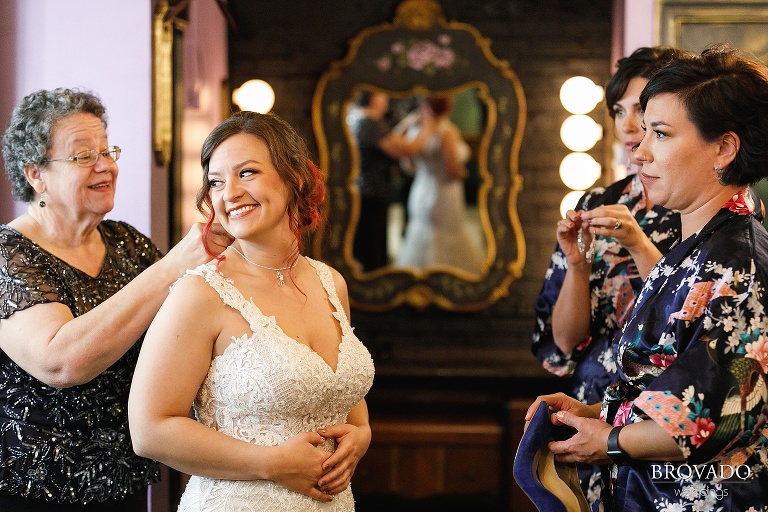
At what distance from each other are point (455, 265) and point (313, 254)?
3.00 ft

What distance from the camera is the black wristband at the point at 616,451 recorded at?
5.64ft

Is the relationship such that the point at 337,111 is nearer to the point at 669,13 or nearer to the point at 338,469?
the point at 669,13

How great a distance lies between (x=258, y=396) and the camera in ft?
6.05

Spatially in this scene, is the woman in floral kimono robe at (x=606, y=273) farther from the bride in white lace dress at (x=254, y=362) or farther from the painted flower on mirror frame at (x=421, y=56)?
the painted flower on mirror frame at (x=421, y=56)

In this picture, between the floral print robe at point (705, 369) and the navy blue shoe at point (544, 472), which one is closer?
the floral print robe at point (705, 369)

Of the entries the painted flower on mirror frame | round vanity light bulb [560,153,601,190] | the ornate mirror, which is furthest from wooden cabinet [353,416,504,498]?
the painted flower on mirror frame

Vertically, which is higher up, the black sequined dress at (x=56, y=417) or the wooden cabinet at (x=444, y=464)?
the black sequined dress at (x=56, y=417)

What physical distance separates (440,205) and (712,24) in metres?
1.98

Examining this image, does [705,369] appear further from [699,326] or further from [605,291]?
[605,291]

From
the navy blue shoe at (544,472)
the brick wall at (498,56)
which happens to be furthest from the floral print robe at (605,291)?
the brick wall at (498,56)

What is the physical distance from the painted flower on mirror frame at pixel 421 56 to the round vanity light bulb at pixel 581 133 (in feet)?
2.75

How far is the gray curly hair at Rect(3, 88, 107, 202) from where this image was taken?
2.32 metres

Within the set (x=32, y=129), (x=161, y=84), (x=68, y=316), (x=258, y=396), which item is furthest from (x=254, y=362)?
(x=161, y=84)

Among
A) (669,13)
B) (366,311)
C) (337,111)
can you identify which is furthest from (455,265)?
(669,13)
